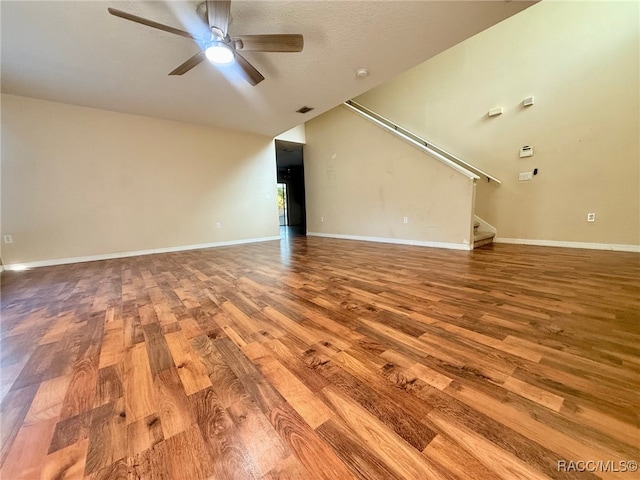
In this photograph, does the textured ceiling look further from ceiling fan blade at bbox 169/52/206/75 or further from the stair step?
the stair step

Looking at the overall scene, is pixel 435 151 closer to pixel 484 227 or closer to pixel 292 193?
pixel 484 227

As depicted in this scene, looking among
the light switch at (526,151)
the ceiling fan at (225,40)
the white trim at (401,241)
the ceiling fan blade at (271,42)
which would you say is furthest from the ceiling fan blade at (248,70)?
the light switch at (526,151)

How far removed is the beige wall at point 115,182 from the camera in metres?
3.55

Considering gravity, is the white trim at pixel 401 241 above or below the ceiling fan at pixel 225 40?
below

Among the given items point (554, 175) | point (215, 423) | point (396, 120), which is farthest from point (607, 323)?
point (396, 120)

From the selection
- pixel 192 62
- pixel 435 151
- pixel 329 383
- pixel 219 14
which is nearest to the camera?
pixel 329 383

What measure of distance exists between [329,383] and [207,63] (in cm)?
343

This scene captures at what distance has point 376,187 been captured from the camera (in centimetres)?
504

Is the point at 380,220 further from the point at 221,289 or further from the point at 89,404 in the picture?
the point at 89,404

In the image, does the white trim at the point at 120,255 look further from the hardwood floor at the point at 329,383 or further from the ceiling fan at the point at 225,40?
the ceiling fan at the point at 225,40

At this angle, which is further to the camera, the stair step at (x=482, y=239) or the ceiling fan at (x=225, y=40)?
the stair step at (x=482, y=239)

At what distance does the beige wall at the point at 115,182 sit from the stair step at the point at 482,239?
4.67 meters

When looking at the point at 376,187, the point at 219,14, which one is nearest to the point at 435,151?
the point at 376,187

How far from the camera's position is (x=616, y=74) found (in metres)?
3.34
